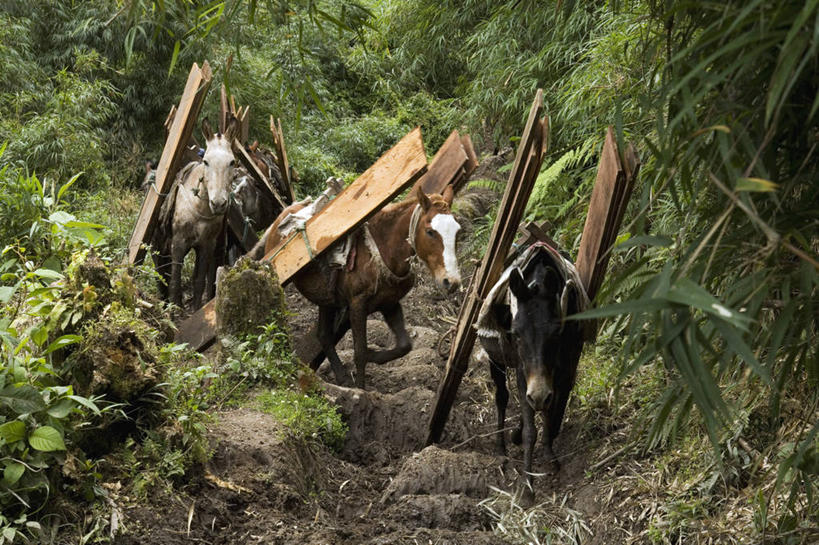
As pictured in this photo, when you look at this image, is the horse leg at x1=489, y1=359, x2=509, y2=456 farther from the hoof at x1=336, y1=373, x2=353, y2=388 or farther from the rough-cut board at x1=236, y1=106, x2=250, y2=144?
the rough-cut board at x1=236, y1=106, x2=250, y2=144

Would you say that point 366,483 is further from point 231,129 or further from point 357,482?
point 231,129

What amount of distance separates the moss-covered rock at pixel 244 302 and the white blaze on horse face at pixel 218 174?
256 centimetres

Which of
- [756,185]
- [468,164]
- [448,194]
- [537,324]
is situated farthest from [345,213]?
[756,185]

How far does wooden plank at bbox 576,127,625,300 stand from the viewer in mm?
6148

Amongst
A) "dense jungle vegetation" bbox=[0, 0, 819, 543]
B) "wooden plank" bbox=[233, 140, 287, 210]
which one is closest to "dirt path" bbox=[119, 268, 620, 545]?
"dense jungle vegetation" bbox=[0, 0, 819, 543]

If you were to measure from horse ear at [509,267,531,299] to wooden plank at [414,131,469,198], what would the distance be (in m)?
2.49

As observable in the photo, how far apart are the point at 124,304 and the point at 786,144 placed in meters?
3.63

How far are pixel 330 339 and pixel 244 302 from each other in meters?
2.33

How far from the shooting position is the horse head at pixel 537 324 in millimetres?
6277

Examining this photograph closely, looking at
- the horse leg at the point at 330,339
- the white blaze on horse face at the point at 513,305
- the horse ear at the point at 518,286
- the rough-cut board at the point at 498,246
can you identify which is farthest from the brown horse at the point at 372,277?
the horse ear at the point at 518,286

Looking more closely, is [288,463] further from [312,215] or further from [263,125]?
[263,125]

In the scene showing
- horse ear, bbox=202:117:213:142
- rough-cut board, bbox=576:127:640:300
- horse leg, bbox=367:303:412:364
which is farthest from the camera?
horse ear, bbox=202:117:213:142

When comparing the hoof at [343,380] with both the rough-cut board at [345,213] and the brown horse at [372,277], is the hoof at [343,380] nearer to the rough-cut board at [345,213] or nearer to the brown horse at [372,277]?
the brown horse at [372,277]

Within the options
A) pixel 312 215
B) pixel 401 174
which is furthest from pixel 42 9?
pixel 401 174
